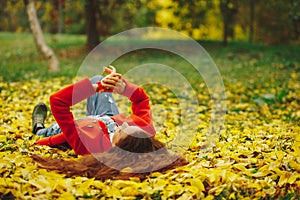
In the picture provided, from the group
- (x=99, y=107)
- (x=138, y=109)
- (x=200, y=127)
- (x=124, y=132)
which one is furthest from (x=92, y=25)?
(x=124, y=132)

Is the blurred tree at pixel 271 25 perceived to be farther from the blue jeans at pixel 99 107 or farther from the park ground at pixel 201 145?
the blue jeans at pixel 99 107

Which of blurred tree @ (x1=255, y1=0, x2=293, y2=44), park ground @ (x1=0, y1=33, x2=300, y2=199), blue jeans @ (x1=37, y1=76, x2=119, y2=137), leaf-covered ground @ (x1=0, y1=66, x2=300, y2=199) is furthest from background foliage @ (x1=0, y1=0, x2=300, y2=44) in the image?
blue jeans @ (x1=37, y1=76, x2=119, y2=137)

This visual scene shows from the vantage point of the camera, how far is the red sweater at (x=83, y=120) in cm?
305

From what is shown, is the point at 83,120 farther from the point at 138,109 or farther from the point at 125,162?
the point at 125,162

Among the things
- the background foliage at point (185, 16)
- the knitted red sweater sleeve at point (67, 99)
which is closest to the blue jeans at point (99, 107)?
the knitted red sweater sleeve at point (67, 99)

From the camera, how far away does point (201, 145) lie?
3.81 meters

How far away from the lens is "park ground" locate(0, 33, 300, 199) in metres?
2.73

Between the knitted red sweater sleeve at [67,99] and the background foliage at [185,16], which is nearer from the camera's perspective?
the knitted red sweater sleeve at [67,99]

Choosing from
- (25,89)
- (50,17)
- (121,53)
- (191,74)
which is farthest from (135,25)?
(25,89)

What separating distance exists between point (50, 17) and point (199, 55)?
7070 millimetres

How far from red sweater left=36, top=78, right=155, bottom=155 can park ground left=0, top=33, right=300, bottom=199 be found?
11.6 inches

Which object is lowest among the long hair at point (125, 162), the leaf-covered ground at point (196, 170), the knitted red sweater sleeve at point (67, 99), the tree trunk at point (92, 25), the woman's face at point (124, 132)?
the leaf-covered ground at point (196, 170)

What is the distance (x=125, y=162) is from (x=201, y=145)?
43.7 inches

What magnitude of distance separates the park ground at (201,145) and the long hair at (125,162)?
8 cm
